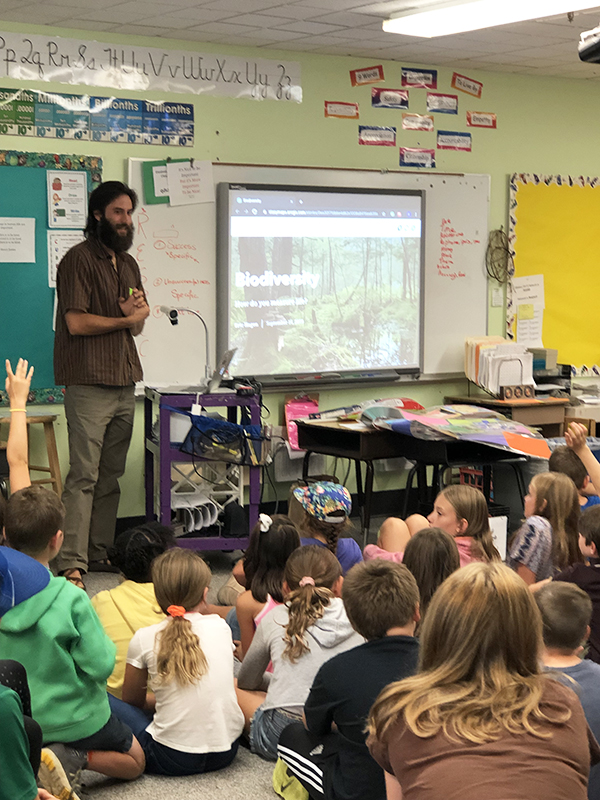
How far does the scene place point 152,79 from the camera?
510 centimetres

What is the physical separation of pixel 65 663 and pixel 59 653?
31mm

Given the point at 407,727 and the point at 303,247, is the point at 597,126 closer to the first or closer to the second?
the point at 303,247

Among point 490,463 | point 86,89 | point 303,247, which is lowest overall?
point 490,463

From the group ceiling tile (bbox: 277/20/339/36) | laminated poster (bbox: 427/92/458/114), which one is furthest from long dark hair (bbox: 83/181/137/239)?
laminated poster (bbox: 427/92/458/114)

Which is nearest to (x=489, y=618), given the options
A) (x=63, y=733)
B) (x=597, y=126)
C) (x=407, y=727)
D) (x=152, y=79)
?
(x=407, y=727)

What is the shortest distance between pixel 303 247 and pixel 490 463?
172 cm

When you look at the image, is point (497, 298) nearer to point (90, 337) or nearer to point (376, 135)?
point (376, 135)

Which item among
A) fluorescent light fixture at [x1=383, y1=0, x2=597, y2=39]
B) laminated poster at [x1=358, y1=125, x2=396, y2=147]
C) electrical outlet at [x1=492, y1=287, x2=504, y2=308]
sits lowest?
electrical outlet at [x1=492, y1=287, x2=504, y2=308]

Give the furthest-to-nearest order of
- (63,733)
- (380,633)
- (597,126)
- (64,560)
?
(597,126) < (64,560) < (63,733) < (380,633)

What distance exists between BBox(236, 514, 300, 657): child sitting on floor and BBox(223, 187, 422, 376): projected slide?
8.37 ft

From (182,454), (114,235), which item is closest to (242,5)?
(114,235)

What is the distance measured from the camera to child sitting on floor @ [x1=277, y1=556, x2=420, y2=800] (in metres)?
1.98

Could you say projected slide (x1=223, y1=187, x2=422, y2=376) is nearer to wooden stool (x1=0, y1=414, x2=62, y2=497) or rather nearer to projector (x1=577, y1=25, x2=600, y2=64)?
wooden stool (x1=0, y1=414, x2=62, y2=497)

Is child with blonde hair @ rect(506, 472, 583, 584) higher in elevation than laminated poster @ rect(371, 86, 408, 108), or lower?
lower
